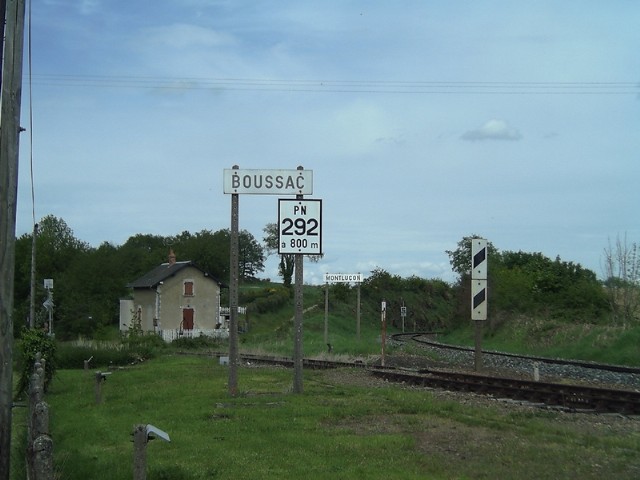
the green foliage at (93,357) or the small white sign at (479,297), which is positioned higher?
the small white sign at (479,297)

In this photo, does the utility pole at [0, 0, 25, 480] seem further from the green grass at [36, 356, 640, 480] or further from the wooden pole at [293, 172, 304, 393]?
the wooden pole at [293, 172, 304, 393]

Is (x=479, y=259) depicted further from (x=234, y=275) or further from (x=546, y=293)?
(x=546, y=293)

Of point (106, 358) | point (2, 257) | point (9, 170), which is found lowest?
point (106, 358)

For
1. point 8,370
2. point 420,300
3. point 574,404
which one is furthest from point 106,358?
point 420,300

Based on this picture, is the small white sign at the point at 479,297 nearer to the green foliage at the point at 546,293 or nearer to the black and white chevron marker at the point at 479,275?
the black and white chevron marker at the point at 479,275

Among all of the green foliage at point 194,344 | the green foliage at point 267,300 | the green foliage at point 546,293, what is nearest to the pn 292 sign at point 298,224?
the green foliage at point 194,344

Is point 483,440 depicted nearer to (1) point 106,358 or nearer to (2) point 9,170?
(2) point 9,170

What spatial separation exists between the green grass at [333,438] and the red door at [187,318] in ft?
159

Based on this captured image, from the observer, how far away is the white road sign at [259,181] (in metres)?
16.4

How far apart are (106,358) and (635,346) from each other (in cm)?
2055

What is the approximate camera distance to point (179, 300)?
6500cm

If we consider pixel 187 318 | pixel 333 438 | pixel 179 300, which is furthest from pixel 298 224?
pixel 187 318

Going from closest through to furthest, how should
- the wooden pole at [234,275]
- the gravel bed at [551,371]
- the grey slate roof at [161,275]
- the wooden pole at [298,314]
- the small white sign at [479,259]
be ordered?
the wooden pole at [298,314] → the wooden pole at [234,275] → the gravel bed at [551,371] → the small white sign at [479,259] → the grey slate roof at [161,275]

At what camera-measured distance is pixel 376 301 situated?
8456 centimetres
